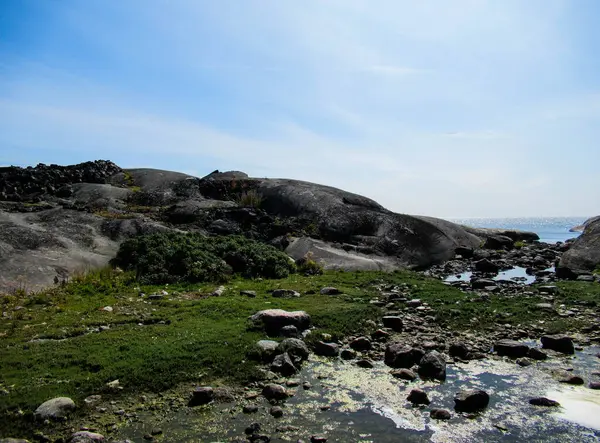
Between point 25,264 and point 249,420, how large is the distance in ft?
53.8

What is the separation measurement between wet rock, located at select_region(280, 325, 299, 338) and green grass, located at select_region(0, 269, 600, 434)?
74 cm

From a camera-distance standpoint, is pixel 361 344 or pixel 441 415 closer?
pixel 441 415

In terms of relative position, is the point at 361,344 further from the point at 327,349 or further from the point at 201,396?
the point at 201,396

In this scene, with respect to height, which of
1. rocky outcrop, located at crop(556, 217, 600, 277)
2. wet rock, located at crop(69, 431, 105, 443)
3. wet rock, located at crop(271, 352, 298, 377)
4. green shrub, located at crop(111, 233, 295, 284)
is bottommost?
wet rock, located at crop(69, 431, 105, 443)

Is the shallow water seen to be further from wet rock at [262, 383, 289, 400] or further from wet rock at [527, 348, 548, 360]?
wet rock at [527, 348, 548, 360]

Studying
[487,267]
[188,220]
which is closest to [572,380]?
[487,267]

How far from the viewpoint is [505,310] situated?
16.7m

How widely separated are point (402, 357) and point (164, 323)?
7570mm

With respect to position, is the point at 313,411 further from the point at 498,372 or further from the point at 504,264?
the point at 504,264

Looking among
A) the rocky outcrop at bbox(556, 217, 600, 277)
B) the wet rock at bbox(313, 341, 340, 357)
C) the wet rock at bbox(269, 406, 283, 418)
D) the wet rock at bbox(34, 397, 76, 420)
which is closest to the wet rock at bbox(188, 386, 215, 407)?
the wet rock at bbox(269, 406, 283, 418)

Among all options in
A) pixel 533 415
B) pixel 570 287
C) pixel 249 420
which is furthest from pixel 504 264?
pixel 249 420

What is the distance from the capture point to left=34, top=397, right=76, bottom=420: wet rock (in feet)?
27.2

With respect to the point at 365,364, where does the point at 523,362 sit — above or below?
above

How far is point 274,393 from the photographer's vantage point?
9.45m
